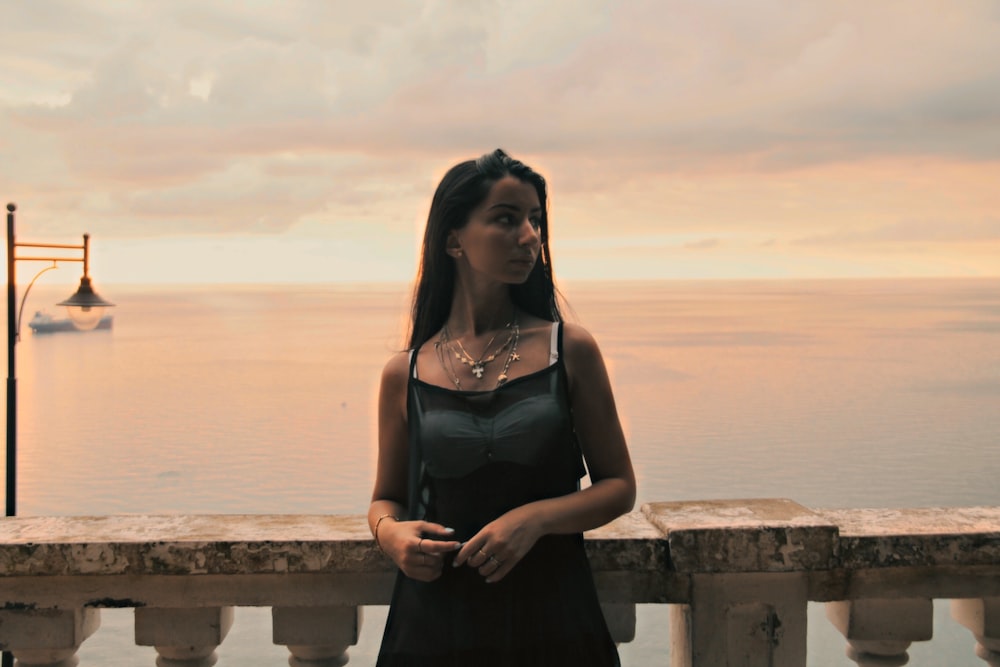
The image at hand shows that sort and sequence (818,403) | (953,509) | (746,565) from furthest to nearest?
(818,403), (953,509), (746,565)

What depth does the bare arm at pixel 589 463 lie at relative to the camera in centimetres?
260

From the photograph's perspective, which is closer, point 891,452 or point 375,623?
point 375,623

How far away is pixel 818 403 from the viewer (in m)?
87.0

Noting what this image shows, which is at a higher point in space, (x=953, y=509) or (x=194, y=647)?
(x=953, y=509)

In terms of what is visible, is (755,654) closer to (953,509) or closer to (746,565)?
(746,565)

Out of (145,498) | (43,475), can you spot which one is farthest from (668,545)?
(43,475)

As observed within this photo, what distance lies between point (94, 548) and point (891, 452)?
223 ft

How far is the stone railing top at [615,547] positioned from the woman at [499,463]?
28 cm

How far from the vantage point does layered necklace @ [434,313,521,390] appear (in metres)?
2.77

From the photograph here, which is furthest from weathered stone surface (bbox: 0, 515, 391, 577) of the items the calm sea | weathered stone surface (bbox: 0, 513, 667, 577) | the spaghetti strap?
the calm sea

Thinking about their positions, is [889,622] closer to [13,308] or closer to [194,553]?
[194,553]

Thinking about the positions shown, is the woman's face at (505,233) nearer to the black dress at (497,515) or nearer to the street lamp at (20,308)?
the black dress at (497,515)

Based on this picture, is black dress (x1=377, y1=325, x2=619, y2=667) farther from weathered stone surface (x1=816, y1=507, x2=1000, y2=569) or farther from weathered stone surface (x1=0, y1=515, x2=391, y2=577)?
weathered stone surface (x1=816, y1=507, x2=1000, y2=569)

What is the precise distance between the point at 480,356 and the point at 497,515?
42cm
